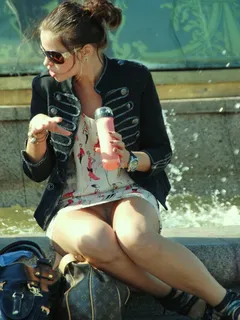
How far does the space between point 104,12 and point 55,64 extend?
1.05ft

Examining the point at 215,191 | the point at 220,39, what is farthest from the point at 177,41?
the point at 215,191

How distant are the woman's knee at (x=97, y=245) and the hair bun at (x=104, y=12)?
35.1 inches

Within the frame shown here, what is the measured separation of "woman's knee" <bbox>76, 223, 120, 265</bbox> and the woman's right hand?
1.37 feet

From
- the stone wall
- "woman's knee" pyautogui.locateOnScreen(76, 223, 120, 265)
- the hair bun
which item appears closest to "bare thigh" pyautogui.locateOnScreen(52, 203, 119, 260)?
"woman's knee" pyautogui.locateOnScreen(76, 223, 120, 265)

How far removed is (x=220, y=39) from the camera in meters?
6.96

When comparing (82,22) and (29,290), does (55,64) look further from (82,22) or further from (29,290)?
(29,290)

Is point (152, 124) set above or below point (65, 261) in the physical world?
above

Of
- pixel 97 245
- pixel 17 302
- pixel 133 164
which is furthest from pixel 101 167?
pixel 17 302

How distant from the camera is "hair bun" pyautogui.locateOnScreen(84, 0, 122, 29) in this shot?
3.79 meters

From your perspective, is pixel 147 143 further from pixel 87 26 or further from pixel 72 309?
pixel 72 309

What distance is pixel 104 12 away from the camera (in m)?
3.81

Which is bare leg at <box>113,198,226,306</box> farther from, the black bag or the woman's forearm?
the woman's forearm

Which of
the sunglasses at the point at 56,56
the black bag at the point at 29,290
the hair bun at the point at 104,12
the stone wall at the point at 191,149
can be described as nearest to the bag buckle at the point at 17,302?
the black bag at the point at 29,290

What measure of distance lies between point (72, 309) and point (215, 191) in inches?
118
